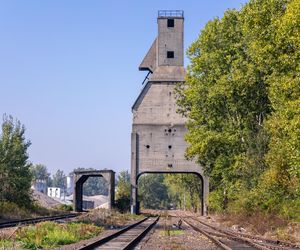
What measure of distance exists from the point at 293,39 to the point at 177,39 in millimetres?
40637

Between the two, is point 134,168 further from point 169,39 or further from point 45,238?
point 45,238

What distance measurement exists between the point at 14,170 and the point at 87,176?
17.0 metres

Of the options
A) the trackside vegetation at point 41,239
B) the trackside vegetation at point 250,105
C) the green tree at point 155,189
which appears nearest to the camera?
the trackside vegetation at point 41,239

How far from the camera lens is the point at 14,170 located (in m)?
50.6

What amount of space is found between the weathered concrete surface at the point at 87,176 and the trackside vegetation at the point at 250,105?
17.8 metres

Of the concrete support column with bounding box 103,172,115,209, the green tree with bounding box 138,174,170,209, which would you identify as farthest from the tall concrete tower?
the green tree with bounding box 138,174,170,209

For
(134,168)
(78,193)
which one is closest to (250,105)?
(134,168)

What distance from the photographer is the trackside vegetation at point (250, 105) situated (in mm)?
25734

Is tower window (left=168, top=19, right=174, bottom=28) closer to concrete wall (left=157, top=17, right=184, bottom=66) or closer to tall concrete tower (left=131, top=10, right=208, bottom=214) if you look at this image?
concrete wall (left=157, top=17, right=184, bottom=66)

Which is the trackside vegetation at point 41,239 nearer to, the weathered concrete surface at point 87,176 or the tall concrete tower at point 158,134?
the tall concrete tower at point 158,134

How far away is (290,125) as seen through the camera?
22.8m

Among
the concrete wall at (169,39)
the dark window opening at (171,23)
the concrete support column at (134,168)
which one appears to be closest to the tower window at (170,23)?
the dark window opening at (171,23)

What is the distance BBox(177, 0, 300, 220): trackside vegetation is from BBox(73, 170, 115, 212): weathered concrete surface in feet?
58.2

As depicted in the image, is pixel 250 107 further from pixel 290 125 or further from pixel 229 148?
pixel 290 125
